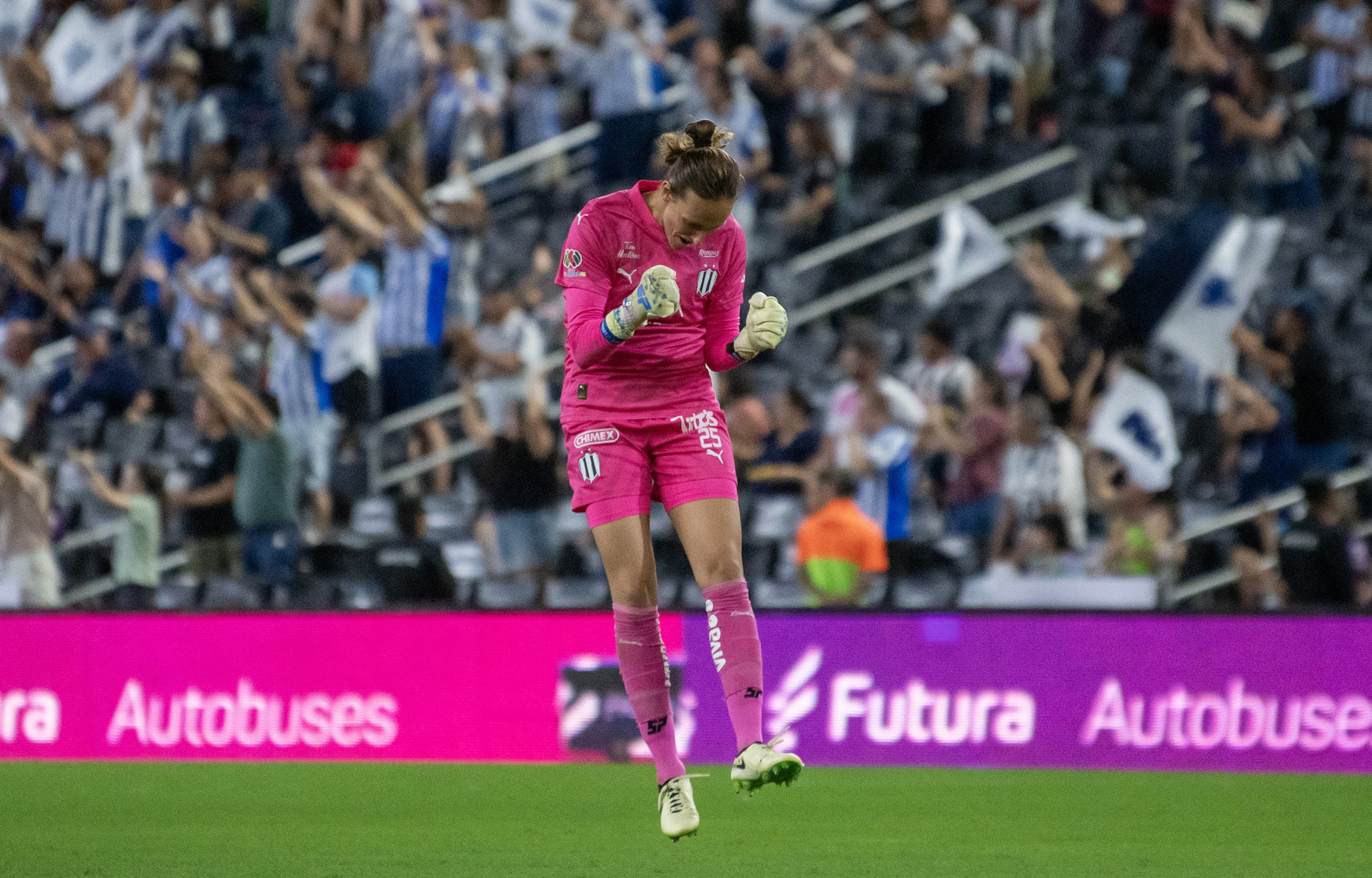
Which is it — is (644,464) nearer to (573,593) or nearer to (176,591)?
(573,593)

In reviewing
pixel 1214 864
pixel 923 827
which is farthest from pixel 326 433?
pixel 1214 864

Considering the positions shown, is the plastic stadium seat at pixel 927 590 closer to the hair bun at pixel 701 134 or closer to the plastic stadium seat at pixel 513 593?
the plastic stadium seat at pixel 513 593

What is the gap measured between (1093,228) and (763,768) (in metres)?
8.63

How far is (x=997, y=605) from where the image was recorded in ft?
35.6

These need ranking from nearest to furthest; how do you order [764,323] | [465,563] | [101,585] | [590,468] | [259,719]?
[764,323], [590,468], [259,719], [465,563], [101,585]

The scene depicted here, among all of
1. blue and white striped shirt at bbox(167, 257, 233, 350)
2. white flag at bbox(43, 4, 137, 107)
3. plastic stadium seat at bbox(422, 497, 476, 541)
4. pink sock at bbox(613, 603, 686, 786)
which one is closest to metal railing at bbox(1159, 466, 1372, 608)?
plastic stadium seat at bbox(422, 497, 476, 541)

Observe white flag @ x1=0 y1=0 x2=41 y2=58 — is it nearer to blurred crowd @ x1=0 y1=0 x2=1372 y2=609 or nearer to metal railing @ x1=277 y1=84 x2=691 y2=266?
blurred crowd @ x1=0 y1=0 x2=1372 y2=609

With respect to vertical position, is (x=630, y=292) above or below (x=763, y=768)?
above

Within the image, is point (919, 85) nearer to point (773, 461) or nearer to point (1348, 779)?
point (773, 461)

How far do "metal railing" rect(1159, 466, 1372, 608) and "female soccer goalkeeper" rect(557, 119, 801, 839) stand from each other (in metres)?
6.40

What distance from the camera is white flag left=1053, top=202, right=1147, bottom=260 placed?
1341 centimetres

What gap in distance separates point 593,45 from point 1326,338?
6.16m

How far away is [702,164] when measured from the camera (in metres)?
6.00

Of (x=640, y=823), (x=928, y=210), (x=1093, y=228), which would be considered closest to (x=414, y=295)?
(x=928, y=210)
